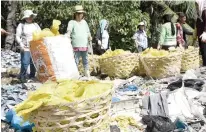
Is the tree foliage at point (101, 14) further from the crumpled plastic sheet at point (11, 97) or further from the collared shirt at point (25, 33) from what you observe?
the crumpled plastic sheet at point (11, 97)

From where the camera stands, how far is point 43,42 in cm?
657

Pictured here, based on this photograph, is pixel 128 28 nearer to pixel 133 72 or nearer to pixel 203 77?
pixel 133 72

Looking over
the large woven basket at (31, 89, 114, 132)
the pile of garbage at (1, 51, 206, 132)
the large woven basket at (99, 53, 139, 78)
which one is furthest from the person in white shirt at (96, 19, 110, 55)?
the large woven basket at (31, 89, 114, 132)

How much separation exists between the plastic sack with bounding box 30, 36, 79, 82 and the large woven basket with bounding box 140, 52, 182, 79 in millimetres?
1593

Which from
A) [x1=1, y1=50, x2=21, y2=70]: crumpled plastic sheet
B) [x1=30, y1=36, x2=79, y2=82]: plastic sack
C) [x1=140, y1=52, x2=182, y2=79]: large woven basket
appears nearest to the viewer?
[x1=30, y1=36, x2=79, y2=82]: plastic sack

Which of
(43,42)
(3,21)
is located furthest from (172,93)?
(3,21)

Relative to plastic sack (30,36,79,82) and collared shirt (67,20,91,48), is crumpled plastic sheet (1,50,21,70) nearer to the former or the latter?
collared shirt (67,20,91,48)

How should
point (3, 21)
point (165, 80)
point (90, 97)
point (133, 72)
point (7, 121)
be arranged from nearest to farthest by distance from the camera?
point (90, 97), point (7, 121), point (165, 80), point (133, 72), point (3, 21)

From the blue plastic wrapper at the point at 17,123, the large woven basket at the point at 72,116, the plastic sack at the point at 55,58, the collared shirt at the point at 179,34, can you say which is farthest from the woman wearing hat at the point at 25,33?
the large woven basket at the point at 72,116

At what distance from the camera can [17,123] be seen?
4227mm

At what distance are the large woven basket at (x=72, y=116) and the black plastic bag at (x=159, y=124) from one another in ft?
4.11

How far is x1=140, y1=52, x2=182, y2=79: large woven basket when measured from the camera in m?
7.55

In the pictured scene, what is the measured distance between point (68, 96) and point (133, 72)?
5256 mm

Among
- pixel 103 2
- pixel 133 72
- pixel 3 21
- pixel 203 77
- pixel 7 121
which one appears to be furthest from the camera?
pixel 3 21
